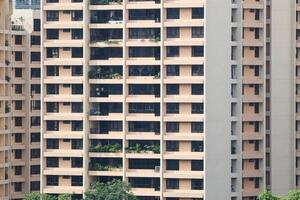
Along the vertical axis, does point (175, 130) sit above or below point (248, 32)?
below

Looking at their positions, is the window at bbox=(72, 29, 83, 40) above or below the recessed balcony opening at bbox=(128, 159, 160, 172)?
above

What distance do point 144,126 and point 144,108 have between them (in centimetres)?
174

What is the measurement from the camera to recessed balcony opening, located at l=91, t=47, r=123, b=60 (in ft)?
413

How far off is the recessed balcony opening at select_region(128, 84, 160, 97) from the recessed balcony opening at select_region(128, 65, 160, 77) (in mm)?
1089

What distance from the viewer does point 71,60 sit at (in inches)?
4968

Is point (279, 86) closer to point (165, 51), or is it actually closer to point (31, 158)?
point (165, 51)

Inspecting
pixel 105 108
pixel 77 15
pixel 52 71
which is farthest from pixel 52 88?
pixel 77 15

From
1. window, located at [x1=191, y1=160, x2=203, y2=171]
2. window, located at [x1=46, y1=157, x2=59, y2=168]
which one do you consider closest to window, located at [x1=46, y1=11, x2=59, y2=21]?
window, located at [x1=46, y1=157, x2=59, y2=168]

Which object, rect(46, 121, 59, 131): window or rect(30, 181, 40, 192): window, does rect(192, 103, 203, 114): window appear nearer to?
rect(46, 121, 59, 131): window

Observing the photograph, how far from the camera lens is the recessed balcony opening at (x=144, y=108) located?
12406 centimetres

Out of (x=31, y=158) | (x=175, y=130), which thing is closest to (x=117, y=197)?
(x=175, y=130)

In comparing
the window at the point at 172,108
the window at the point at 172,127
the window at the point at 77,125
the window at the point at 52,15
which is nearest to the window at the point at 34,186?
the window at the point at 77,125

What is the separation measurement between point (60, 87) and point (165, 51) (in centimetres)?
1116

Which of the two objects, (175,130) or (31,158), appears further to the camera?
(31,158)
